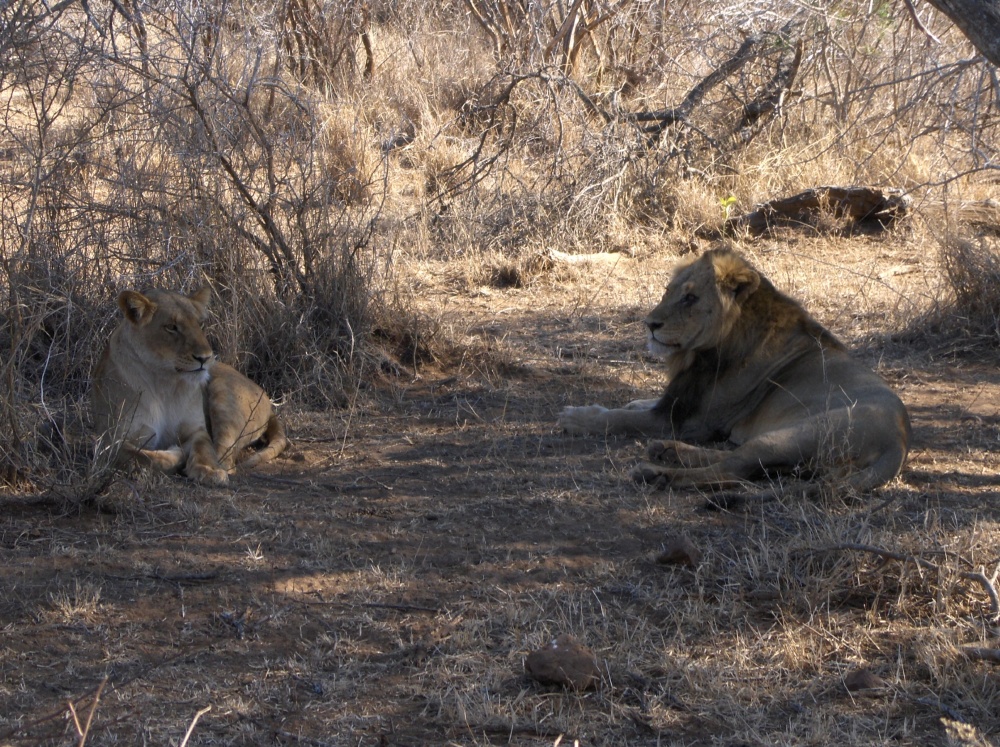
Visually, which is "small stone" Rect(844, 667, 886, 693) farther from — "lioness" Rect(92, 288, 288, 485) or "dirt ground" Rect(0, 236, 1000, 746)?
"lioness" Rect(92, 288, 288, 485)

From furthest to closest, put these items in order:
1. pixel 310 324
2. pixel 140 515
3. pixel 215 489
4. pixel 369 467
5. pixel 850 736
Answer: pixel 310 324, pixel 369 467, pixel 215 489, pixel 140 515, pixel 850 736

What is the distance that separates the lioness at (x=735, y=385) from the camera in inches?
200

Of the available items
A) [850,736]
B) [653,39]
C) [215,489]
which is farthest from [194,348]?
[653,39]

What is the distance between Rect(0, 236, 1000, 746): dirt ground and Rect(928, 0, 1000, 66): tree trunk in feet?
5.48

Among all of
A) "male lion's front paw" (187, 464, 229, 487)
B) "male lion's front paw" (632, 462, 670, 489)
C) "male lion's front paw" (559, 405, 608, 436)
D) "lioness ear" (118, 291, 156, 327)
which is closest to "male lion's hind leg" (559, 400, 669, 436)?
"male lion's front paw" (559, 405, 608, 436)

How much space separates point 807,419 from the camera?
512cm

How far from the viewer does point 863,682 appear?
3.51 meters

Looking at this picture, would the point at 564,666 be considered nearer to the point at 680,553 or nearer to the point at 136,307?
the point at 680,553

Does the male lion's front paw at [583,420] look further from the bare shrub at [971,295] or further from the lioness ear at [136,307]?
the bare shrub at [971,295]

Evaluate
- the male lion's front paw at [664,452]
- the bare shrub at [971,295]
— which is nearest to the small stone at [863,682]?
the male lion's front paw at [664,452]

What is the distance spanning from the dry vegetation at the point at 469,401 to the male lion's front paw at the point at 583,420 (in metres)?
0.14

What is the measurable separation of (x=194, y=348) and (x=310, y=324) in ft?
4.91

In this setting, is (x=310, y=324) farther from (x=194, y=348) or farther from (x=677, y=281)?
(x=677, y=281)

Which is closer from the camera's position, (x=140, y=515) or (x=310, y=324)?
(x=140, y=515)
